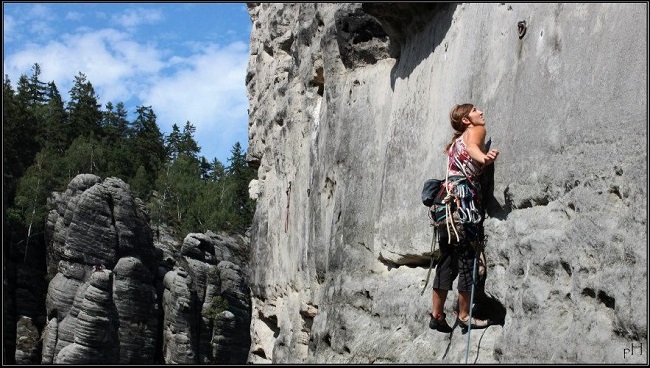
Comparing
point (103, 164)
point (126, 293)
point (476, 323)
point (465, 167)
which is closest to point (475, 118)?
point (465, 167)

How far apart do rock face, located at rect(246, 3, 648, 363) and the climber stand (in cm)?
15

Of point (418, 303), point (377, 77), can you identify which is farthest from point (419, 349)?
point (377, 77)

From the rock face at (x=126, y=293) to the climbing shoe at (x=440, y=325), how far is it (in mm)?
31222

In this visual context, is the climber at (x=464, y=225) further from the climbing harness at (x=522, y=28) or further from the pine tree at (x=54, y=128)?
the pine tree at (x=54, y=128)

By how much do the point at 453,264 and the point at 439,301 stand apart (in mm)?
329

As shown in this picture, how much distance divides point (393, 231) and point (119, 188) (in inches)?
1347

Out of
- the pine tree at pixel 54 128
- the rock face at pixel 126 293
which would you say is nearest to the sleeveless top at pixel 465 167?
the rock face at pixel 126 293

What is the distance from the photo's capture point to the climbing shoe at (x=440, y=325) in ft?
25.7

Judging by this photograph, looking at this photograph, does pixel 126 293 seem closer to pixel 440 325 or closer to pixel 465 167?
pixel 440 325

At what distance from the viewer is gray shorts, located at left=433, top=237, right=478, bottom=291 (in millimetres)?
7621

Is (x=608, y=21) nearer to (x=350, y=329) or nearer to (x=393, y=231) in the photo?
(x=393, y=231)

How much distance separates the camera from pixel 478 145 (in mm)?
7582

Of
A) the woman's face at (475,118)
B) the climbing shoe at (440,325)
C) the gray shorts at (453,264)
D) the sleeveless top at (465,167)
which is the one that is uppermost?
the woman's face at (475,118)

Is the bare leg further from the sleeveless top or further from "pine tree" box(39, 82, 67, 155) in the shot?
"pine tree" box(39, 82, 67, 155)
